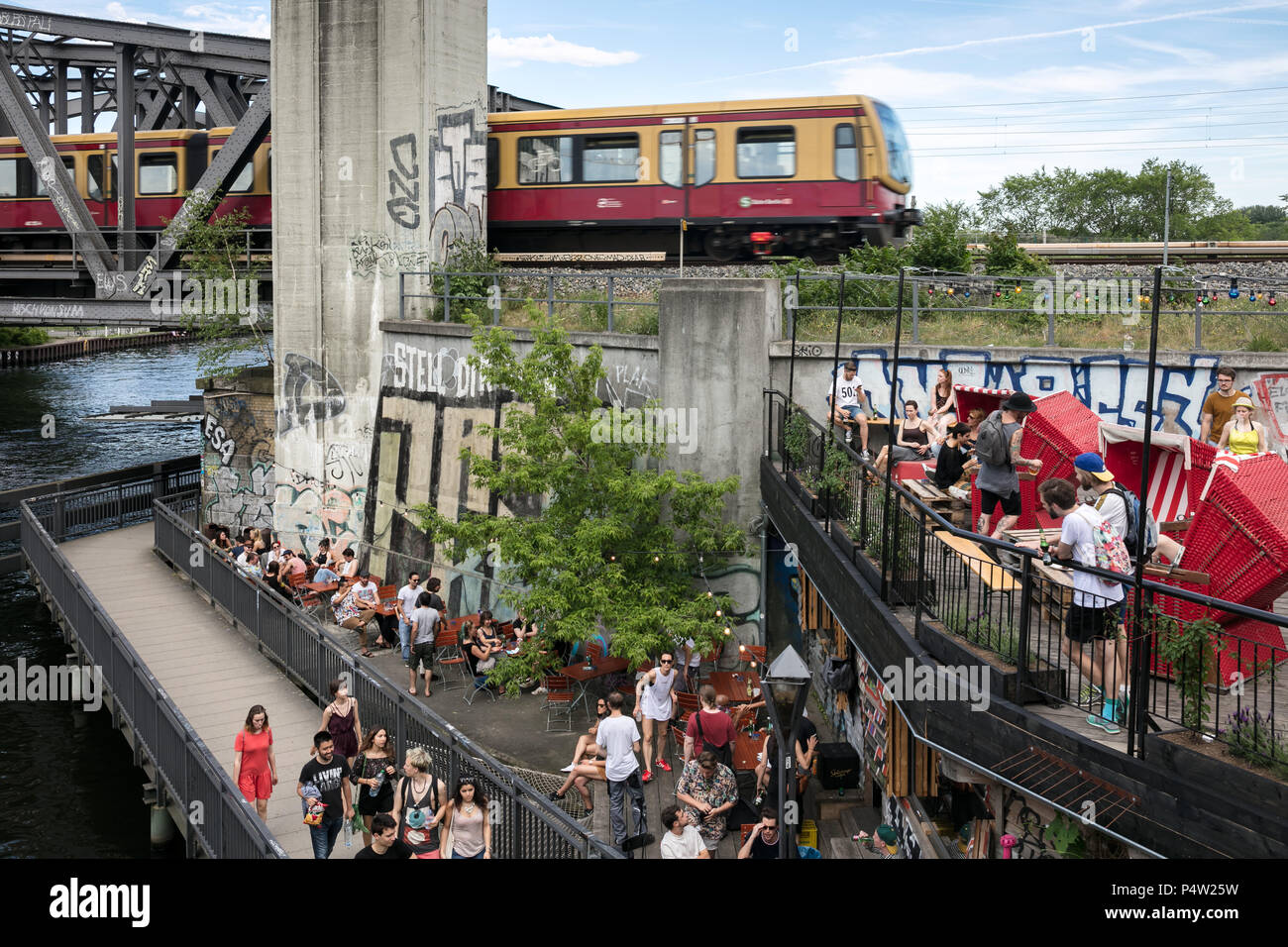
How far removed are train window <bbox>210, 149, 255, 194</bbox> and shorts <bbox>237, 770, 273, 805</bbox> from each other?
21.7 meters

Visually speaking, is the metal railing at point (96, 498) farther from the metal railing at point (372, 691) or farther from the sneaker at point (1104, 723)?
the sneaker at point (1104, 723)

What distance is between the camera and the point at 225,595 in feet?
65.4

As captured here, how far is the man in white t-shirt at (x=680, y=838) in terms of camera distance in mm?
10477

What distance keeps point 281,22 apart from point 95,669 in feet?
46.4

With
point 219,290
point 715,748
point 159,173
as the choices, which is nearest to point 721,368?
point 715,748

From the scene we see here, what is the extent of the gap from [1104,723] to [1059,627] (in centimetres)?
126

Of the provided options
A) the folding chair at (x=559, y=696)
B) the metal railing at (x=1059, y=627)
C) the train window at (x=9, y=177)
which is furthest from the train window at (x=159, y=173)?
the metal railing at (x=1059, y=627)

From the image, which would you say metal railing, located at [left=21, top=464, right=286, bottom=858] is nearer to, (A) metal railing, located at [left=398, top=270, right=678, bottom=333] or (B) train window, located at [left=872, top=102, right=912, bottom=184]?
(A) metal railing, located at [left=398, top=270, right=678, bottom=333]

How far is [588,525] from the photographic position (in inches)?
654

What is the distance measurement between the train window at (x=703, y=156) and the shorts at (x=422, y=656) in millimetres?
10944

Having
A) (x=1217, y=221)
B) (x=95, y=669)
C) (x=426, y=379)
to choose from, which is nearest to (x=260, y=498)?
(x=426, y=379)

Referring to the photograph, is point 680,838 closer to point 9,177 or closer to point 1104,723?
point 1104,723
